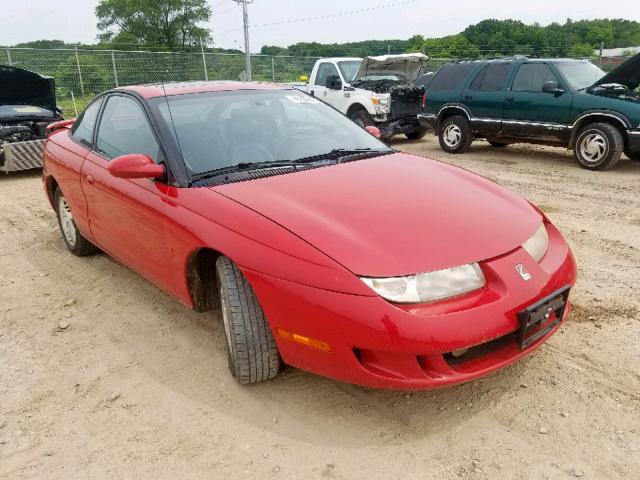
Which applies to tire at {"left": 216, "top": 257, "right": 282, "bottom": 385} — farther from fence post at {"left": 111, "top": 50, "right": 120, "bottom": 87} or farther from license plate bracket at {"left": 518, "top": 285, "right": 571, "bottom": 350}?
fence post at {"left": 111, "top": 50, "right": 120, "bottom": 87}

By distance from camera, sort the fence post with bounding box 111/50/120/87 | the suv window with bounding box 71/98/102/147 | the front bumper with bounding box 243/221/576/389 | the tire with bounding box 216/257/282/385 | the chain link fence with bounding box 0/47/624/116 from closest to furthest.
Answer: the front bumper with bounding box 243/221/576/389 → the tire with bounding box 216/257/282/385 → the suv window with bounding box 71/98/102/147 → the chain link fence with bounding box 0/47/624/116 → the fence post with bounding box 111/50/120/87

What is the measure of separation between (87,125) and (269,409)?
2793mm

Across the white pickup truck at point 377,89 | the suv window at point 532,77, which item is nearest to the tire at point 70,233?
the white pickup truck at point 377,89

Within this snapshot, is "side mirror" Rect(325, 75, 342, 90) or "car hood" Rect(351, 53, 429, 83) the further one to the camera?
"car hood" Rect(351, 53, 429, 83)

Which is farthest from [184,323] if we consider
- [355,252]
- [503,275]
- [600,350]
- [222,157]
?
[600,350]

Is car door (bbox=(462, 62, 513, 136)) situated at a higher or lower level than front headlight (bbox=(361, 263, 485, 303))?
higher

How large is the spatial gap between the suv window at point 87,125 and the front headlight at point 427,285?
277 centimetres

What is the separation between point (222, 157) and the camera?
300cm

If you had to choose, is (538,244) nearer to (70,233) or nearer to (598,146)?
(70,233)

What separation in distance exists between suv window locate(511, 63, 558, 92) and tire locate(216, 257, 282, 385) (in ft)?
24.9

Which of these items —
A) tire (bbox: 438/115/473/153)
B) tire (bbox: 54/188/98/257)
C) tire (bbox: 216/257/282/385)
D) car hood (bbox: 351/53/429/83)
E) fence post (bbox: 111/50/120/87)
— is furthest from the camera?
fence post (bbox: 111/50/120/87)

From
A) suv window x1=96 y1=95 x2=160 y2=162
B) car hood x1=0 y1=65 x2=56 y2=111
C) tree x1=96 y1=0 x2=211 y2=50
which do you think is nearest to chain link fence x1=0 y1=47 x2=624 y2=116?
car hood x1=0 y1=65 x2=56 y2=111

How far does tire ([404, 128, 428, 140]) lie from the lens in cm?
1159

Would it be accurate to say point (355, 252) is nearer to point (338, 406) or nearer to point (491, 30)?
point (338, 406)
